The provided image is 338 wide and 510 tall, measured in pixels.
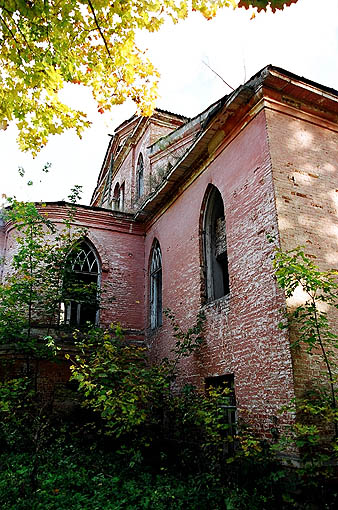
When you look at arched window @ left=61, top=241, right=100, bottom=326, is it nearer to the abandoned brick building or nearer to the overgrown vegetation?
the abandoned brick building

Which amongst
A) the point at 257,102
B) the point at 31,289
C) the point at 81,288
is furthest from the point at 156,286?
the point at 257,102

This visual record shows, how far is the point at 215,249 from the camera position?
9656 mm

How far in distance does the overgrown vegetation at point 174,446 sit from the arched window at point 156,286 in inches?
86.7

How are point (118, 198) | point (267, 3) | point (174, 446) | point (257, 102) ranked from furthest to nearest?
point (118, 198) < point (174, 446) < point (257, 102) < point (267, 3)

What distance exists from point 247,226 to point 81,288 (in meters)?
4.74

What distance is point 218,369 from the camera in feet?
26.5

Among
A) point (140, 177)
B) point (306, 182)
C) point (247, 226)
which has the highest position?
point (140, 177)

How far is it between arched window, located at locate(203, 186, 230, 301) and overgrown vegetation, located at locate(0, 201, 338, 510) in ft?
2.90

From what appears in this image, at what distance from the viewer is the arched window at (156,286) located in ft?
40.6

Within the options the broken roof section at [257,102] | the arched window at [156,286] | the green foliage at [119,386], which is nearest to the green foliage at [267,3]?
the broken roof section at [257,102]

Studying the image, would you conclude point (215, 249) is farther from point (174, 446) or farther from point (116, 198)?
point (116, 198)

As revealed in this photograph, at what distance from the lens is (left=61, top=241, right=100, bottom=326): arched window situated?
34.5 feet

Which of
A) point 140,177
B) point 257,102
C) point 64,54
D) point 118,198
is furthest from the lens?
point 118,198

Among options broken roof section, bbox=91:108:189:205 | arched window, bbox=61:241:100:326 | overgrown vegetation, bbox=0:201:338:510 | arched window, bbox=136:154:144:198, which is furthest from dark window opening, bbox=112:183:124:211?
overgrown vegetation, bbox=0:201:338:510
